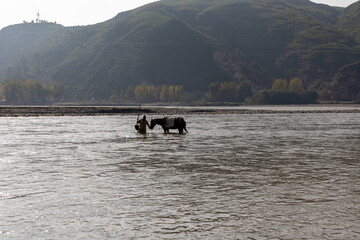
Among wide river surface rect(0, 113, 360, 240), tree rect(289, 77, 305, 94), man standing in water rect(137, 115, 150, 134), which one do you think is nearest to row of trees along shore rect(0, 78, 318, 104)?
tree rect(289, 77, 305, 94)

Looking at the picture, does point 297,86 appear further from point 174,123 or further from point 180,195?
point 180,195

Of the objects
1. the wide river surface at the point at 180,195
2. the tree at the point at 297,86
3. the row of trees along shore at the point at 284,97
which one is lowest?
the wide river surface at the point at 180,195

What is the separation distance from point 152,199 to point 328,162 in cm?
1083

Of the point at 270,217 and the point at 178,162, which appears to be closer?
the point at 270,217

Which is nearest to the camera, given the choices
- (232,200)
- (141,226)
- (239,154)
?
(141,226)

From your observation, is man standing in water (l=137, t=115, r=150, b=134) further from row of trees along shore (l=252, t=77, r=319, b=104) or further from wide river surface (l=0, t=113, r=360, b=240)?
row of trees along shore (l=252, t=77, r=319, b=104)

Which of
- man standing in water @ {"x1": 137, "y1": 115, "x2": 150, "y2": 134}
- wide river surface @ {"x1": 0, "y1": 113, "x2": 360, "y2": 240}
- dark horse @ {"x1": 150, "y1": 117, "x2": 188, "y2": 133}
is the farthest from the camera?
dark horse @ {"x1": 150, "y1": 117, "x2": 188, "y2": 133}

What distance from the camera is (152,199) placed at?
11781mm

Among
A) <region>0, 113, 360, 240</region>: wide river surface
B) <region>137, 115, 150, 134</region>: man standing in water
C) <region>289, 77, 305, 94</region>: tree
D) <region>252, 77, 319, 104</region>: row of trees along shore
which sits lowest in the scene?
<region>0, 113, 360, 240</region>: wide river surface

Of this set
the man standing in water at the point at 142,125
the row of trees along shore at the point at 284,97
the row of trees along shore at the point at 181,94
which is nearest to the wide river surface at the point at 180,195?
the man standing in water at the point at 142,125

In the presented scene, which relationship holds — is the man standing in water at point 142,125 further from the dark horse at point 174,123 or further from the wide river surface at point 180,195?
the wide river surface at point 180,195

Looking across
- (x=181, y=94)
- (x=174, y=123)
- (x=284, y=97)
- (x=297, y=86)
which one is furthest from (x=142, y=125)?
(x=297, y=86)

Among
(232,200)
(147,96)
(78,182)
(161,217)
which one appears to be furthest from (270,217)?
(147,96)

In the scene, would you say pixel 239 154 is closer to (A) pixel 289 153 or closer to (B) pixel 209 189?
(A) pixel 289 153
